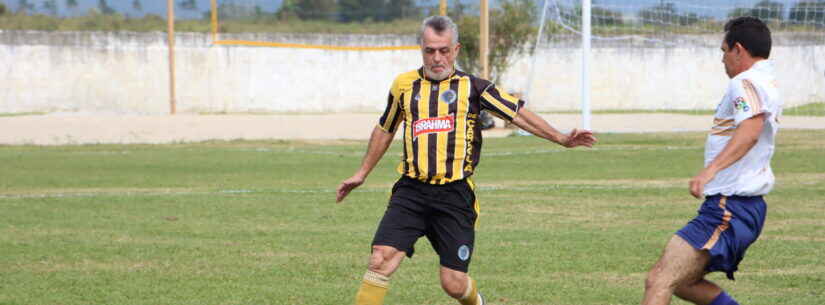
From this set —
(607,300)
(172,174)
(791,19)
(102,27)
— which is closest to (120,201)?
(172,174)

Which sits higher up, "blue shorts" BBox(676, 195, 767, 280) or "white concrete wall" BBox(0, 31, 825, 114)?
"blue shorts" BBox(676, 195, 767, 280)

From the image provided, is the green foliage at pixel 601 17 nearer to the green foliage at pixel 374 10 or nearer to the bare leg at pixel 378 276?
the green foliage at pixel 374 10

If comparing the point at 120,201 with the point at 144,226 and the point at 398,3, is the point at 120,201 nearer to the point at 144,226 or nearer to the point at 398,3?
the point at 144,226

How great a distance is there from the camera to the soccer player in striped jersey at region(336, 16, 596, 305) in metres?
5.95

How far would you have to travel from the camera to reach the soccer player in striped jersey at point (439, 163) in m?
5.95

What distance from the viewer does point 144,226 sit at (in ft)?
34.9

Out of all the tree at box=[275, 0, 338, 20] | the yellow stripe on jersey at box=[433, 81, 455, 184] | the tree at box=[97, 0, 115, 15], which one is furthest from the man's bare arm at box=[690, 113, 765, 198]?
the tree at box=[97, 0, 115, 15]

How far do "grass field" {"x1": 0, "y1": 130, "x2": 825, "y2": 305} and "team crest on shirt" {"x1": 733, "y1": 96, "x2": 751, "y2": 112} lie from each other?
233cm

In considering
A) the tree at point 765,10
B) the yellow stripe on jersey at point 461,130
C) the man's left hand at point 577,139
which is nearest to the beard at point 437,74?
the yellow stripe on jersey at point 461,130

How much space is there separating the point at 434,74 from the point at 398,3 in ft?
109

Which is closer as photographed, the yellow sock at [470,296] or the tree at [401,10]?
the yellow sock at [470,296]

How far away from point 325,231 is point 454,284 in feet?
14.6

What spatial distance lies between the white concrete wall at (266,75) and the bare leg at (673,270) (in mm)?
26653

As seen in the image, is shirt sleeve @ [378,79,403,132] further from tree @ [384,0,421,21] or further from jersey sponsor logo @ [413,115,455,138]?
tree @ [384,0,421,21]
